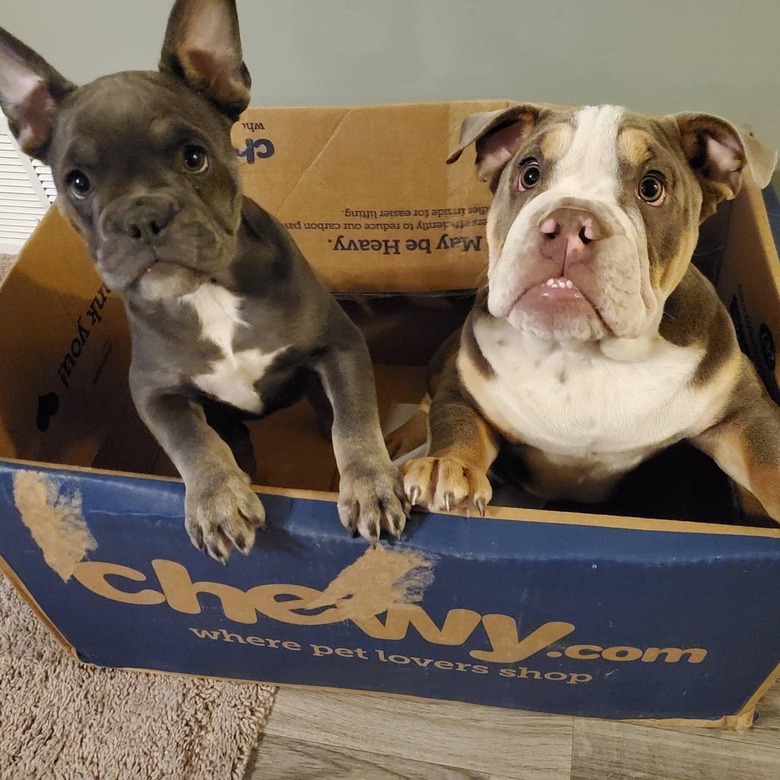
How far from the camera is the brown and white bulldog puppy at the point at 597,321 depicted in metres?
1.09

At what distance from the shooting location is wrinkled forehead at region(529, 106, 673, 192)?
1.15 meters

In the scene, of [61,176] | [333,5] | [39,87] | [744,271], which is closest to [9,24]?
[333,5]

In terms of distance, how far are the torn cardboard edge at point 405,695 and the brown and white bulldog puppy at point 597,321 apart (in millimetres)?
462

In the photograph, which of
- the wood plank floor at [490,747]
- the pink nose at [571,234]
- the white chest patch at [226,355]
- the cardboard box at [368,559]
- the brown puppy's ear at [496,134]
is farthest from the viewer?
the wood plank floor at [490,747]

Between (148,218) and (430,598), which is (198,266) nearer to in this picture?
(148,218)

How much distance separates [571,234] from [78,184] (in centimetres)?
74

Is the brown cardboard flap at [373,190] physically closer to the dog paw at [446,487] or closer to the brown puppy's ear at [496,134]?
the brown puppy's ear at [496,134]

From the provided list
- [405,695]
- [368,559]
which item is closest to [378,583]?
[368,559]

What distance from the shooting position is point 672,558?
3.64 feet

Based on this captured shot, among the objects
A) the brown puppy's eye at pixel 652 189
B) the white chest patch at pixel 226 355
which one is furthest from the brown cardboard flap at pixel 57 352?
the brown puppy's eye at pixel 652 189

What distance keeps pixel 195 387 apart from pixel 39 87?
1.83ft

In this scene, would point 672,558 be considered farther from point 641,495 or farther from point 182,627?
point 182,627

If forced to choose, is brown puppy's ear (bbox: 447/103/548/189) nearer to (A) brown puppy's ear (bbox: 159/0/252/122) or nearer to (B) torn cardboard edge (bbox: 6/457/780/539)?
(A) brown puppy's ear (bbox: 159/0/252/122)

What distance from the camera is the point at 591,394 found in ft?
4.34
